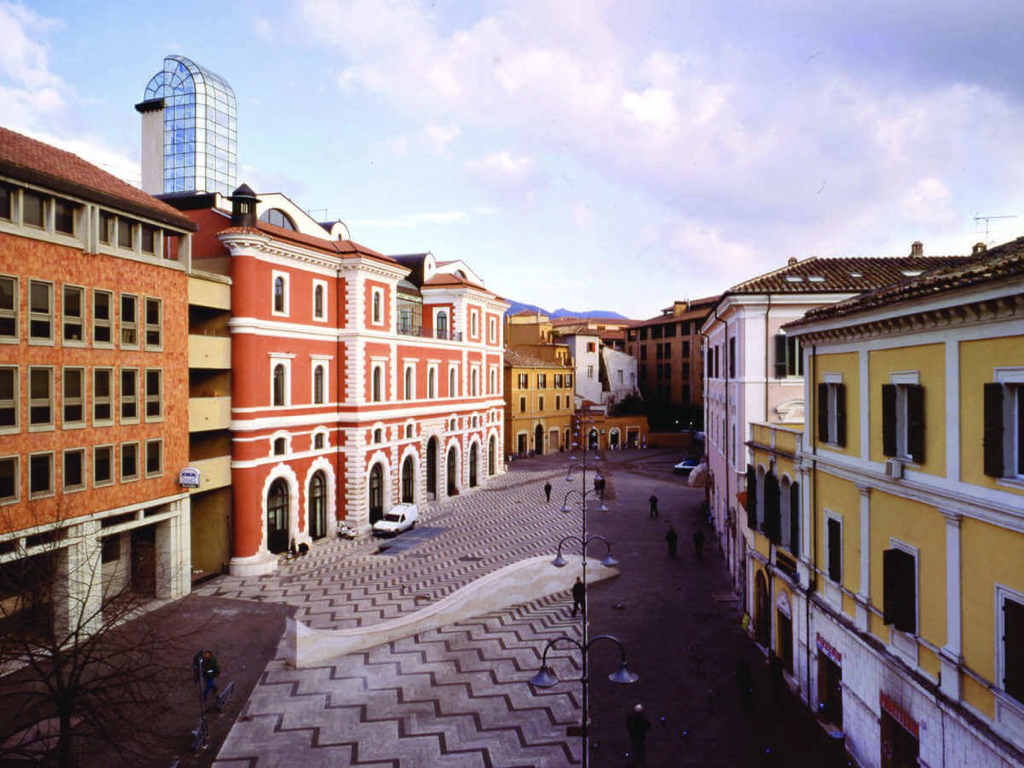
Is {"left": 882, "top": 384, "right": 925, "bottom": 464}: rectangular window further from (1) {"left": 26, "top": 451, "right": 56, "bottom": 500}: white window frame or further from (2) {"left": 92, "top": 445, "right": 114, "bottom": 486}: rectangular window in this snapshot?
(2) {"left": 92, "top": 445, "right": 114, "bottom": 486}: rectangular window

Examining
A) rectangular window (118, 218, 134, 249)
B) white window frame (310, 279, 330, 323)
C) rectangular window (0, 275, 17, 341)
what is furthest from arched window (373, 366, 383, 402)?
rectangular window (0, 275, 17, 341)

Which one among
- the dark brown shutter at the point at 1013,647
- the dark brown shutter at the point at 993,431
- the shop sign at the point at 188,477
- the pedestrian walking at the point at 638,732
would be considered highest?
the dark brown shutter at the point at 993,431

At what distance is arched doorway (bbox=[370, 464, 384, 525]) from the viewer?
120 feet

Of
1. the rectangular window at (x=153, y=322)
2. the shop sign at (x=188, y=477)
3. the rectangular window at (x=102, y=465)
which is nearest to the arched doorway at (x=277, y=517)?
the shop sign at (x=188, y=477)

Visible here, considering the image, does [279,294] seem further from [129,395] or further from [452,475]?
[452,475]

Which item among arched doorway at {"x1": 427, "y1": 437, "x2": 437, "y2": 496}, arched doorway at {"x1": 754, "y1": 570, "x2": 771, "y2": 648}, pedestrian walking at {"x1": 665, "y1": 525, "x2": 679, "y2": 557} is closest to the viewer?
arched doorway at {"x1": 754, "y1": 570, "x2": 771, "y2": 648}

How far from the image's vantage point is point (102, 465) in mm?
21516

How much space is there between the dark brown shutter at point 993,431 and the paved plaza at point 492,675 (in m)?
7.97

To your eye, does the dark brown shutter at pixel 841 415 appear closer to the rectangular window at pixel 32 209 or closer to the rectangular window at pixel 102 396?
the rectangular window at pixel 102 396

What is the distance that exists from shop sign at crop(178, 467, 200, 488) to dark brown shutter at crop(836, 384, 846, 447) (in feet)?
70.3

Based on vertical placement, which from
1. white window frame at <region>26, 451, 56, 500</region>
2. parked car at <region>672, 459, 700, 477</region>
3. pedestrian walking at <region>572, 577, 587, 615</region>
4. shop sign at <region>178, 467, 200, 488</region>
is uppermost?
white window frame at <region>26, 451, 56, 500</region>

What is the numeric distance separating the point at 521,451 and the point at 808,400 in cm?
5194

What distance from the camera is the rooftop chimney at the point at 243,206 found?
2852cm

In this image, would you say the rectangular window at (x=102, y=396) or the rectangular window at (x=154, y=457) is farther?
the rectangular window at (x=154, y=457)
